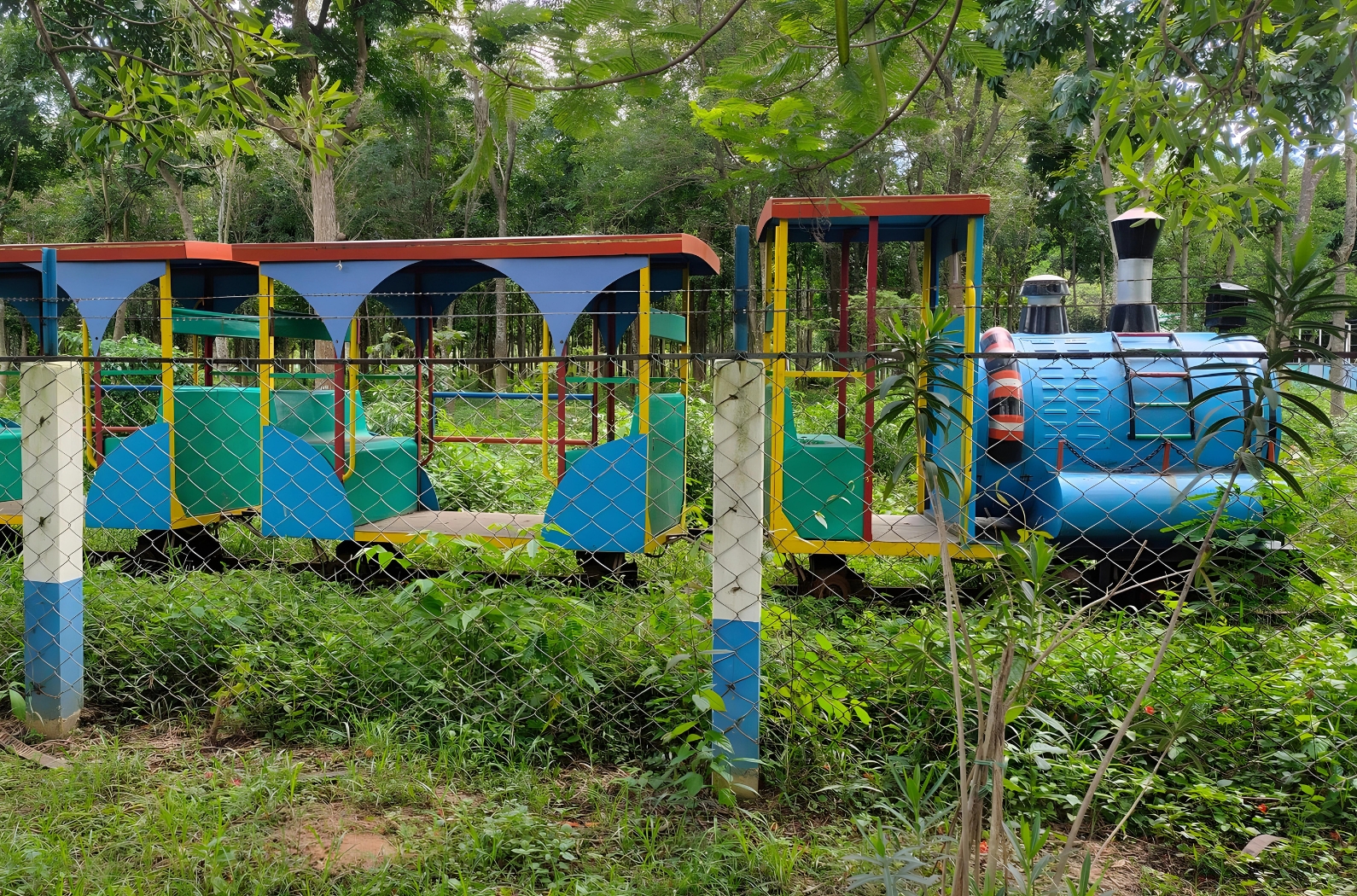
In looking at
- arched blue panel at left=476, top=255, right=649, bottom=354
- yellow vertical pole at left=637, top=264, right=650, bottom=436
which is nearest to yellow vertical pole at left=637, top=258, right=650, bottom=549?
yellow vertical pole at left=637, top=264, right=650, bottom=436

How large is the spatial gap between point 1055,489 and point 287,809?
441 centimetres

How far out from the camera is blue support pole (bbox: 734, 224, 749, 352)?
2.67 metres

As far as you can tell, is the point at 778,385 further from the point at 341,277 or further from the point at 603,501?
the point at 341,277

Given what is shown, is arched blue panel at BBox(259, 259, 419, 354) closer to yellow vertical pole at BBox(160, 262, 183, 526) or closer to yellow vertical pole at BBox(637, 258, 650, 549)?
yellow vertical pole at BBox(160, 262, 183, 526)

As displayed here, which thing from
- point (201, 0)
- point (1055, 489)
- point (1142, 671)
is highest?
point (201, 0)

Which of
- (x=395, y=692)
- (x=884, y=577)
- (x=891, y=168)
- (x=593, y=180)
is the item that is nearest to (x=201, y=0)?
(x=395, y=692)

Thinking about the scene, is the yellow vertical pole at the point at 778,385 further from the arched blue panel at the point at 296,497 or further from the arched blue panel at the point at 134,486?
the arched blue panel at the point at 134,486

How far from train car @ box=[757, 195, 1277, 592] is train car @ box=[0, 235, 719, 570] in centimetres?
72

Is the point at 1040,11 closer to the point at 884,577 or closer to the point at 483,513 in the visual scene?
the point at 884,577

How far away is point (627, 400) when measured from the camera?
1443cm

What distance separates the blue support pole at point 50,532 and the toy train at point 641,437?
162 centimetres

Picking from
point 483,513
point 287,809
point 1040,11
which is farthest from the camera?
point 1040,11

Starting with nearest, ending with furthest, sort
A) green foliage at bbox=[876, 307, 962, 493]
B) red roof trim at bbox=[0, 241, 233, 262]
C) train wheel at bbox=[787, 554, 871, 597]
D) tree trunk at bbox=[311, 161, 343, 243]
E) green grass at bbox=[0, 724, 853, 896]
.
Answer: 1. green foliage at bbox=[876, 307, 962, 493]
2. green grass at bbox=[0, 724, 853, 896]
3. train wheel at bbox=[787, 554, 871, 597]
4. red roof trim at bbox=[0, 241, 233, 262]
5. tree trunk at bbox=[311, 161, 343, 243]

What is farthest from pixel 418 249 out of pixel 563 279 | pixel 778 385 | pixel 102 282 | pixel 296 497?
pixel 778 385
